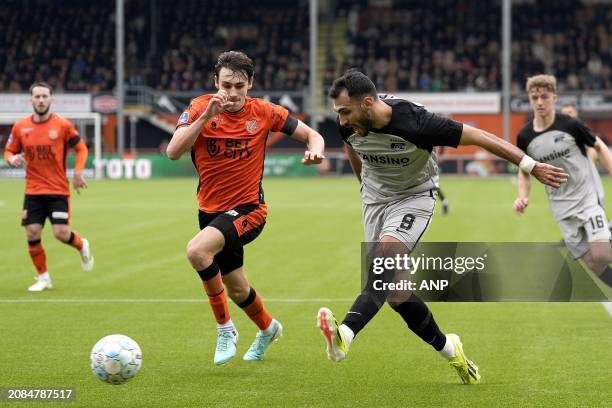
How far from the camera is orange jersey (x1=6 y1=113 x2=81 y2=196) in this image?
38.9 feet

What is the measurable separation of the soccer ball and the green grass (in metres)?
0.12

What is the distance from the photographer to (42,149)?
1185 centimetres

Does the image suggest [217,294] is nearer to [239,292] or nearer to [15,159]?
[239,292]

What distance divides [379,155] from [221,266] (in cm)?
155

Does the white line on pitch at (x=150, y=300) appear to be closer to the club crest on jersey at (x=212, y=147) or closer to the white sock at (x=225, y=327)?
the white sock at (x=225, y=327)

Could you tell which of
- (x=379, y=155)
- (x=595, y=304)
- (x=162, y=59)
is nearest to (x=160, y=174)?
(x=162, y=59)

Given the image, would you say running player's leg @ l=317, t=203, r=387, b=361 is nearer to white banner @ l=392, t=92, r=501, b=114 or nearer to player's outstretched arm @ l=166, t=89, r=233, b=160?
player's outstretched arm @ l=166, t=89, r=233, b=160

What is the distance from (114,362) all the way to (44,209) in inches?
225

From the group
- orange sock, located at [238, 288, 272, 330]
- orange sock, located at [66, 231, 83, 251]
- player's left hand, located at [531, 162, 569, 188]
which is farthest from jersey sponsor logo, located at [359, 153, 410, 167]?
orange sock, located at [66, 231, 83, 251]

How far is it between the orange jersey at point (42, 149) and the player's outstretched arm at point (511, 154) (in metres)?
6.55

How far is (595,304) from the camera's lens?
10.6m

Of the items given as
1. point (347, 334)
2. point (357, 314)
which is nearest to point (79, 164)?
Result: point (357, 314)

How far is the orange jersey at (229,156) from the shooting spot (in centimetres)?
759

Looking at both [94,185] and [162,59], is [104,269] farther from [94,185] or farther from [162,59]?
[162,59]
